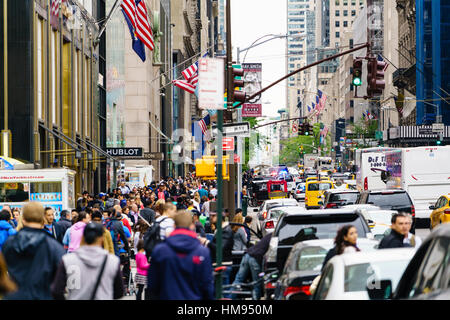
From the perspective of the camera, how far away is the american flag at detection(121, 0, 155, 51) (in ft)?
121

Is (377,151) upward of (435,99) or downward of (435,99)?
downward

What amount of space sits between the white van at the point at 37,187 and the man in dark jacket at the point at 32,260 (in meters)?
15.5

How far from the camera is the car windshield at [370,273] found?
870 centimetres

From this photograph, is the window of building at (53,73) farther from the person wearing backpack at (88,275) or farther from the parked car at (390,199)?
the person wearing backpack at (88,275)

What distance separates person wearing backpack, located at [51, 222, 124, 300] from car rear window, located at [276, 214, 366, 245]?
5.98 m

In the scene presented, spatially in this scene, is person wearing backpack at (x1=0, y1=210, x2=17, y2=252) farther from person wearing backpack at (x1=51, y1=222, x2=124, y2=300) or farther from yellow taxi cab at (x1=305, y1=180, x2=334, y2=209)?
yellow taxi cab at (x1=305, y1=180, x2=334, y2=209)

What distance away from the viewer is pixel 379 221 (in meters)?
21.7

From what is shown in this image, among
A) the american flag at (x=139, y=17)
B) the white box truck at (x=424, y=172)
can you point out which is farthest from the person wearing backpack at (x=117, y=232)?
the american flag at (x=139, y=17)

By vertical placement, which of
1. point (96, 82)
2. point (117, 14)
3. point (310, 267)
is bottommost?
point (310, 267)

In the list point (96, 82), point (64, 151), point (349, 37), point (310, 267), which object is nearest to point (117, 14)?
point (96, 82)

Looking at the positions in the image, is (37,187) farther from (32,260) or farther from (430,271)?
(430,271)

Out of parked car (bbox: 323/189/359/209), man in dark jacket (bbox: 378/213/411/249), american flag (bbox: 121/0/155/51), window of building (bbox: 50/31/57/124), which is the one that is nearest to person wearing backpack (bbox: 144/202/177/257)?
man in dark jacket (bbox: 378/213/411/249)
